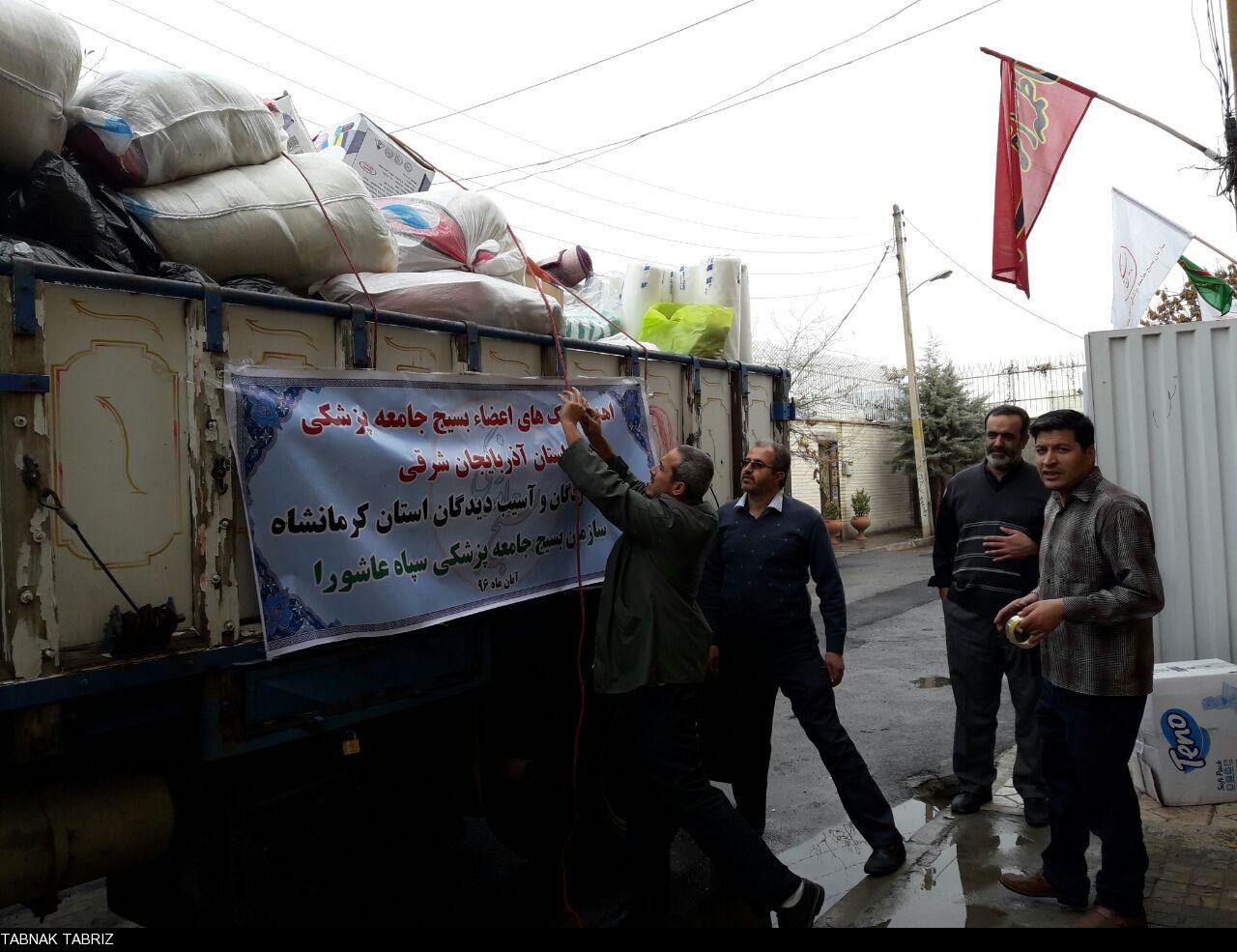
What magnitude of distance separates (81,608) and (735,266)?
390cm

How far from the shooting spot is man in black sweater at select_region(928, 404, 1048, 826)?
4.22 meters

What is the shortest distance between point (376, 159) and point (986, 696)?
4.12 meters

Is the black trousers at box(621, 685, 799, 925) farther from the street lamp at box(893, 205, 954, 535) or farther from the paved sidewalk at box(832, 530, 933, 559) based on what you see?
the street lamp at box(893, 205, 954, 535)

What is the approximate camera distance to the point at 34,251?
2.46m

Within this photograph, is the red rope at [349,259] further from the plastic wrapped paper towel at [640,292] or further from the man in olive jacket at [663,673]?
the plastic wrapped paper towel at [640,292]

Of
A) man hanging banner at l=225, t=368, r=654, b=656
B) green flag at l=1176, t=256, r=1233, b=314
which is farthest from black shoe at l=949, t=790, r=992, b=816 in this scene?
green flag at l=1176, t=256, r=1233, b=314

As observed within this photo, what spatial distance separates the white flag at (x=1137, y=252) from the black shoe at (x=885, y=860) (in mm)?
5951

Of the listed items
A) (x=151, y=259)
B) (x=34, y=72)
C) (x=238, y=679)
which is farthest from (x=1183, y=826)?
(x=34, y=72)

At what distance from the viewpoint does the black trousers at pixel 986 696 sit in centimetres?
426

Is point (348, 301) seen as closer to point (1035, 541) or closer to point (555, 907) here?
point (555, 907)

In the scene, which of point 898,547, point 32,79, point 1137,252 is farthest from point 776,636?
point 898,547

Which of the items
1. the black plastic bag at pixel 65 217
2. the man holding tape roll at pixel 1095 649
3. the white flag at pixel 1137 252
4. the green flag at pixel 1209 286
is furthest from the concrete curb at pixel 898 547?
the black plastic bag at pixel 65 217

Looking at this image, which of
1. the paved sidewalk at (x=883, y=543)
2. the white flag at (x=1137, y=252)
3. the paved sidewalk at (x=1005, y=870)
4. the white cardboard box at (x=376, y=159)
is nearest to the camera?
the paved sidewalk at (x=1005, y=870)

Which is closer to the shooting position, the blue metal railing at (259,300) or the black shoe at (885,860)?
the blue metal railing at (259,300)
